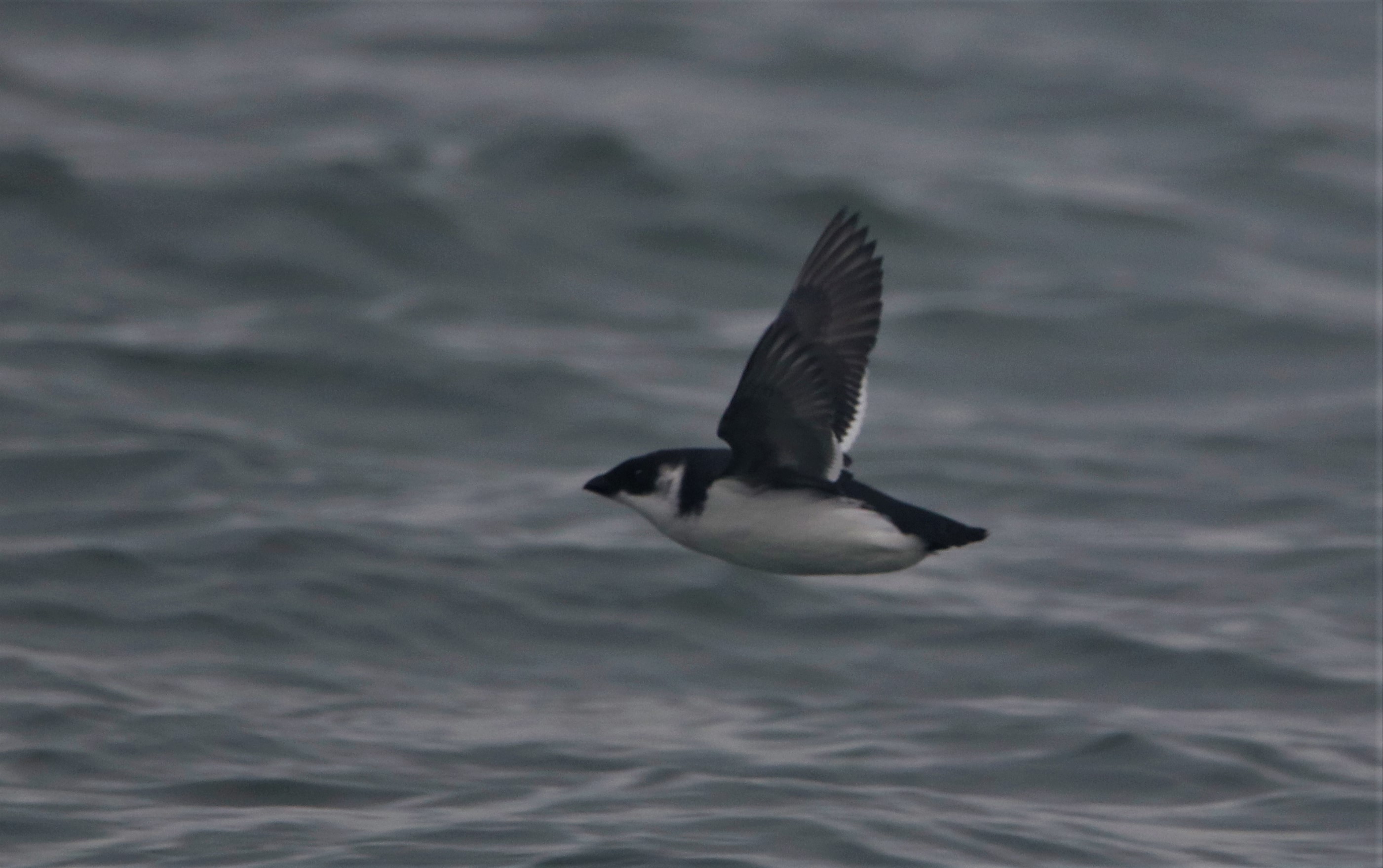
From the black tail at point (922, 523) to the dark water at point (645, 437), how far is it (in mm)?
1966

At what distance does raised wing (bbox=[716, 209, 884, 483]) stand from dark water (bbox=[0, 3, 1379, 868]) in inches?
83.0

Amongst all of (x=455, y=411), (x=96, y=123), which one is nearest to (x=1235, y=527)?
(x=455, y=411)

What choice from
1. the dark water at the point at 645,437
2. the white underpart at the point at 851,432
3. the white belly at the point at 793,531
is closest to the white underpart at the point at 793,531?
the white belly at the point at 793,531

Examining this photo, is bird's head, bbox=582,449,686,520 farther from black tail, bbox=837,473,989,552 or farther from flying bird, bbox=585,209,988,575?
black tail, bbox=837,473,989,552

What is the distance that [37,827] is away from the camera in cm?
864

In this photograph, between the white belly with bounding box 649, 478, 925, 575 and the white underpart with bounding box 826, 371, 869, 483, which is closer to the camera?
the white belly with bounding box 649, 478, 925, 575

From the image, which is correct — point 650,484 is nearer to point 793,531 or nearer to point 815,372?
point 793,531

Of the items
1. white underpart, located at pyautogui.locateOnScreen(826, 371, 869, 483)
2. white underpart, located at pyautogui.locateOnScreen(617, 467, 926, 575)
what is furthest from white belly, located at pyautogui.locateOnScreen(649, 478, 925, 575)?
white underpart, located at pyautogui.locateOnScreen(826, 371, 869, 483)

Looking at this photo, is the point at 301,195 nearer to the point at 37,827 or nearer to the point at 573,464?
the point at 573,464

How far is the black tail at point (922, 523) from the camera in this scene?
6633mm

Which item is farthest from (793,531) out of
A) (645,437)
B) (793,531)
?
(645,437)

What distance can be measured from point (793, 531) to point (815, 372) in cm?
49

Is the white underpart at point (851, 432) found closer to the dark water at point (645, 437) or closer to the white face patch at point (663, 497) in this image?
the white face patch at point (663, 497)

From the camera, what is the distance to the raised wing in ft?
21.6
